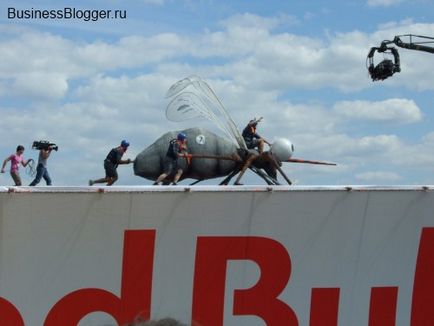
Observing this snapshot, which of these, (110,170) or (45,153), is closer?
(110,170)

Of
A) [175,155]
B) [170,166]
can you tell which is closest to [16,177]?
[170,166]

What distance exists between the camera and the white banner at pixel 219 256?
38.0 feet

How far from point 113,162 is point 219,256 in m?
4.57

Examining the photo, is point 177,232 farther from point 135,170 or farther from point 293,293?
point 135,170

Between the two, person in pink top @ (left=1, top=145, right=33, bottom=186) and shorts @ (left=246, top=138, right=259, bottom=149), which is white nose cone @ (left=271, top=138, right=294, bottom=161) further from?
person in pink top @ (left=1, top=145, right=33, bottom=186)

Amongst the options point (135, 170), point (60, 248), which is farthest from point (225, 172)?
point (60, 248)

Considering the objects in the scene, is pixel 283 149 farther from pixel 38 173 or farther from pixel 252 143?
pixel 38 173

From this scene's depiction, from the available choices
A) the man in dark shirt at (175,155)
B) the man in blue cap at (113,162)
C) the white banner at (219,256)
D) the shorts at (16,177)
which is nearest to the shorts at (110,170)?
the man in blue cap at (113,162)

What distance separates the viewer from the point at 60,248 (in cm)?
1161

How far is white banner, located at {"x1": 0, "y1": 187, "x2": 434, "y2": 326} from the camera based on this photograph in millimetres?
11570

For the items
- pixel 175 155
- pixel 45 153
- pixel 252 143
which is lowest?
pixel 45 153

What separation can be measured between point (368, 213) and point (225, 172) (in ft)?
20.0

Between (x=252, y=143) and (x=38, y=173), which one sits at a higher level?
(x=252, y=143)

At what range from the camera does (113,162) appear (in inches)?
626
